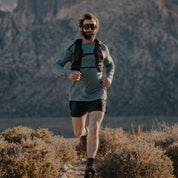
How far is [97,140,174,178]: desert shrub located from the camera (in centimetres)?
376

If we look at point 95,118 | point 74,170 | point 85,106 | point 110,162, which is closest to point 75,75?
point 85,106

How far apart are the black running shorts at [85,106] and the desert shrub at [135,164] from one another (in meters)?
0.77

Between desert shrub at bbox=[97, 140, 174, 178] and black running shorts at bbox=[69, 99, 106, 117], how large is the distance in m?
0.77

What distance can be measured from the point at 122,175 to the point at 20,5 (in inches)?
2114

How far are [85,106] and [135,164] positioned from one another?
1170 mm

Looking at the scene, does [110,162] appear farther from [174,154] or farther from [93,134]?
[174,154]

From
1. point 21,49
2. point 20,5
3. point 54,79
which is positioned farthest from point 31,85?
point 20,5

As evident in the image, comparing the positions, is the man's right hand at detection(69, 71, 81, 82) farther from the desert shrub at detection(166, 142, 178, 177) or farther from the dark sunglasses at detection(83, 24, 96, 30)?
the desert shrub at detection(166, 142, 178, 177)

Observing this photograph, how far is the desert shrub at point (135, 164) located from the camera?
376 cm

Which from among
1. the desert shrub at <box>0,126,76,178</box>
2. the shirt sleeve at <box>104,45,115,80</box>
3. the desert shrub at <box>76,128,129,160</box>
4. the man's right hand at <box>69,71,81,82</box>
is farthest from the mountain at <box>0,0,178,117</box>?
the man's right hand at <box>69,71,81,82</box>

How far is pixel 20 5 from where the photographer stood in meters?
52.4

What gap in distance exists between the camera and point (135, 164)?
3783mm

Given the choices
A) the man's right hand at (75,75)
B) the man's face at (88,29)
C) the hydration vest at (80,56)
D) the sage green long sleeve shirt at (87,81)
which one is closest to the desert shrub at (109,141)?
the sage green long sleeve shirt at (87,81)

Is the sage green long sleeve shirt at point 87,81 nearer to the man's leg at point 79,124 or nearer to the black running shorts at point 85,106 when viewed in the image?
the black running shorts at point 85,106
